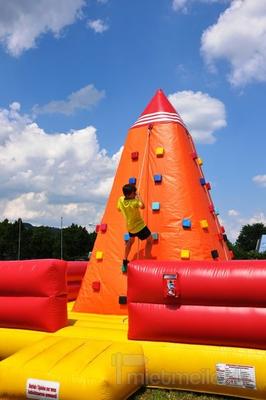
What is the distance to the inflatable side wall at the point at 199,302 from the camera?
140 inches

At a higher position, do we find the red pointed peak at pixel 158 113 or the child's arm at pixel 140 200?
the red pointed peak at pixel 158 113

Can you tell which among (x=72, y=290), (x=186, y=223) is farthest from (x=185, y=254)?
(x=72, y=290)

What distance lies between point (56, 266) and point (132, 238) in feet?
4.04

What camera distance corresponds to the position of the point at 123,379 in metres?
3.33

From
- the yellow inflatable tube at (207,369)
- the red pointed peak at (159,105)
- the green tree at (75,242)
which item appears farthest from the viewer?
the green tree at (75,242)

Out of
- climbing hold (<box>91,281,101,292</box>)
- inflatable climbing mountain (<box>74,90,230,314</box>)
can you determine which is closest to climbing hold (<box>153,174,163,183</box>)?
inflatable climbing mountain (<box>74,90,230,314</box>)

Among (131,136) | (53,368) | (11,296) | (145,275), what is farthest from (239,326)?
(131,136)

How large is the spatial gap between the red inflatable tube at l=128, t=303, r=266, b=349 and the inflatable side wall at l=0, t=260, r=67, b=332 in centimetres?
91

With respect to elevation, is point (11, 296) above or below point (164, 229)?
below

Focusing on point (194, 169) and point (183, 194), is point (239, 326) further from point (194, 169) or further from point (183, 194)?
point (194, 169)

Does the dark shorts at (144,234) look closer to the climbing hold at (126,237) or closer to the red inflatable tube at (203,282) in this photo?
the climbing hold at (126,237)

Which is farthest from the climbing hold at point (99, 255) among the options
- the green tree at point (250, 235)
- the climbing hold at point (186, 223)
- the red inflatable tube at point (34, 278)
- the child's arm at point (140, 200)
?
the green tree at point (250, 235)

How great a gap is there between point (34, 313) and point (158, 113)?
10.7 ft

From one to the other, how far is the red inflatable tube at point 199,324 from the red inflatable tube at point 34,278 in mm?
931
